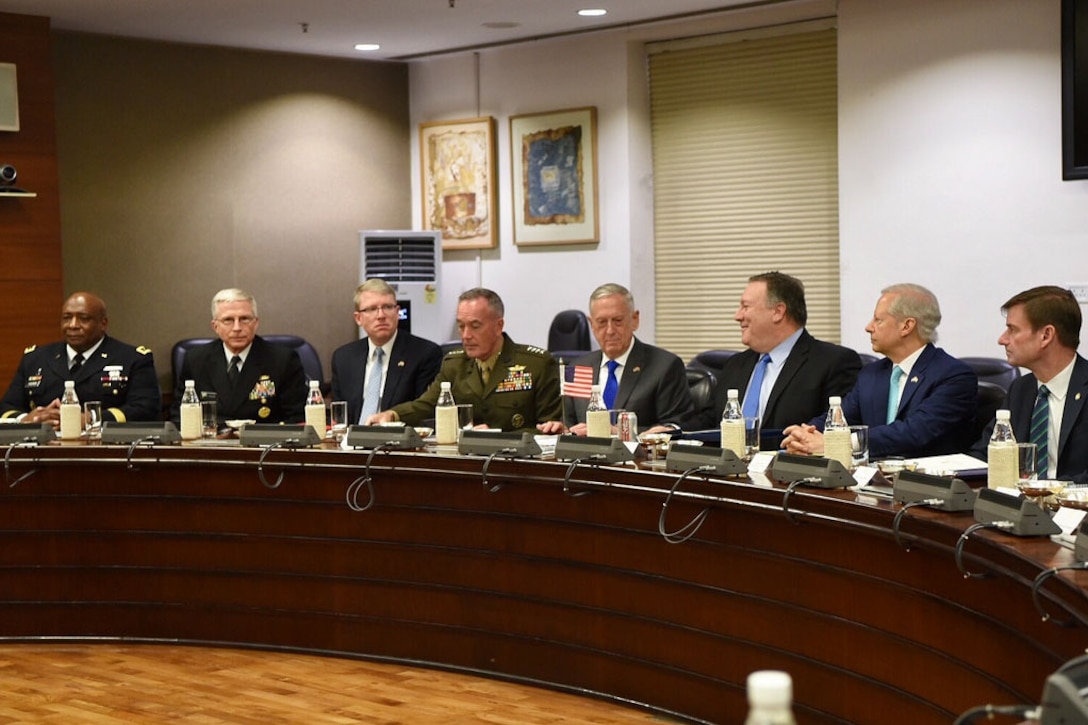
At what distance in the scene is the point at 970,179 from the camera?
292 inches

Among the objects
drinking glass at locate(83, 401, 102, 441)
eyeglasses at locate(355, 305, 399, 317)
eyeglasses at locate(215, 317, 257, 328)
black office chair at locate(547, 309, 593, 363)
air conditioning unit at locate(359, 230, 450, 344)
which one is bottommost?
drinking glass at locate(83, 401, 102, 441)

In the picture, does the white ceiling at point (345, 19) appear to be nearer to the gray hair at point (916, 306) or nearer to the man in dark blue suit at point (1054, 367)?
the gray hair at point (916, 306)

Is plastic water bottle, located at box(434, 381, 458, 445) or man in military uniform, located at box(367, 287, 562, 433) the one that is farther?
man in military uniform, located at box(367, 287, 562, 433)

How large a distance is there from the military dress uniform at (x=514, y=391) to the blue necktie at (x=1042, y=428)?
1.81m

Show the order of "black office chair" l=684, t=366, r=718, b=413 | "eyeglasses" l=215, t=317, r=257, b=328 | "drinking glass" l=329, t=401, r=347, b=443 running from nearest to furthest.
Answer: "drinking glass" l=329, t=401, r=347, b=443 → "black office chair" l=684, t=366, r=718, b=413 → "eyeglasses" l=215, t=317, r=257, b=328

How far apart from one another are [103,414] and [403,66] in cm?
486

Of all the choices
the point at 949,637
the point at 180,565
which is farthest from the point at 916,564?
the point at 180,565

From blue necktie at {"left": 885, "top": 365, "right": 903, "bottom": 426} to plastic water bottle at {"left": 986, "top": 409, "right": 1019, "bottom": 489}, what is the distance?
124 centimetres

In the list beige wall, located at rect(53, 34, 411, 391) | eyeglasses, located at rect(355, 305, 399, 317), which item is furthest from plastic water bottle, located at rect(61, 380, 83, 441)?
beige wall, located at rect(53, 34, 411, 391)

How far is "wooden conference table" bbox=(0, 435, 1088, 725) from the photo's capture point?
300cm

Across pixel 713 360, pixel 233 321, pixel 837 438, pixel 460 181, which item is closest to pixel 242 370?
pixel 233 321

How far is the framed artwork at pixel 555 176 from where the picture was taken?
9.06 metres

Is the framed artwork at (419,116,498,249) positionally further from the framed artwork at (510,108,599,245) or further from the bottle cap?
the bottle cap

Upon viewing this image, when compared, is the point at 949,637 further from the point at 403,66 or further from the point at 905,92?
the point at 403,66
